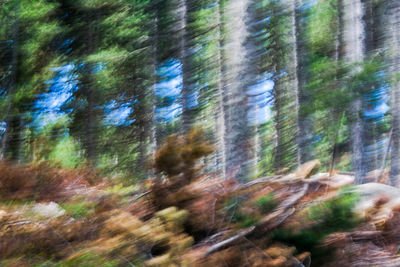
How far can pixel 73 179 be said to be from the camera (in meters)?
1.57

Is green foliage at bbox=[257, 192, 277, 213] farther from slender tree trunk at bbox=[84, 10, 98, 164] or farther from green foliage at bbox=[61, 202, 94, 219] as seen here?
slender tree trunk at bbox=[84, 10, 98, 164]

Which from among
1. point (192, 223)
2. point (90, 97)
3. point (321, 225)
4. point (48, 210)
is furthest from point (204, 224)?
point (90, 97)

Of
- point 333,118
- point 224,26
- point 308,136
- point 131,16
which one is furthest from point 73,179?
point 131,16

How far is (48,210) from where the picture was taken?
3.74 ft

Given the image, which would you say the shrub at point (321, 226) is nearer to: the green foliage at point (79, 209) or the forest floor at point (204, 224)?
the forest floor at point (204, 224)

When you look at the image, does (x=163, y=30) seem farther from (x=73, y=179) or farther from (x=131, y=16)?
(x=73, y=179)

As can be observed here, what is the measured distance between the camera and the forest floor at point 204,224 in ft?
3.18

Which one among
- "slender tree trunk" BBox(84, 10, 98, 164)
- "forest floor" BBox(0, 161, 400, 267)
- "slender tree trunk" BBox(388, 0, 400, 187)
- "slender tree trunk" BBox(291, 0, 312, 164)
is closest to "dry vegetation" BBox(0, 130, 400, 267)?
"forest floor" BBox(0, 161, 400, 267)

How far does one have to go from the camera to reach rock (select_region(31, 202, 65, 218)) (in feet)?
3.63

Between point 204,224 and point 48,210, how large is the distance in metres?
0.46

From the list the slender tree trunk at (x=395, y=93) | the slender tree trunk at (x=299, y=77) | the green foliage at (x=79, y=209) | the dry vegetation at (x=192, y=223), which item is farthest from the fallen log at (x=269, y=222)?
the slender tree trunk at (x=299, y=77)

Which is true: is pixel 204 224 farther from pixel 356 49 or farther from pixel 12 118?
pixel 12 118

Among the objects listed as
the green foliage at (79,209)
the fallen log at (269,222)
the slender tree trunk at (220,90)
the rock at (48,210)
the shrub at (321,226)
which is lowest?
the slender tree trunk at (220,90)

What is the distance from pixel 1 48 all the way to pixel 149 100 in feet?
6.36
